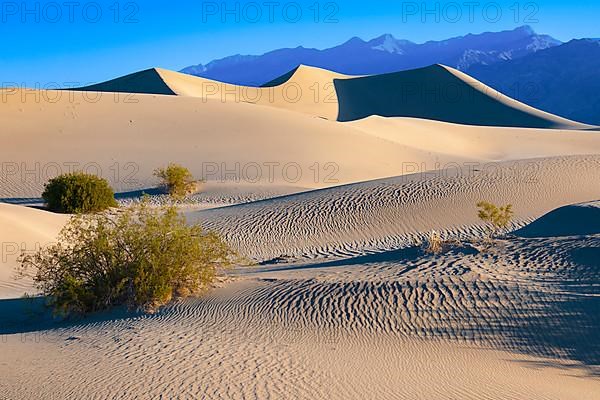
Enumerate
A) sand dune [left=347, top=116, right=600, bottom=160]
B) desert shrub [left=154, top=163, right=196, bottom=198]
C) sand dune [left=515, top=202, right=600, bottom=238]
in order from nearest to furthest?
sand dune [left=515, top=202, right=600, bottom=238] → desert shrub [left=154, top=163, right=196, bottom=198] → sand dune [left=347, top=116, right=600, bottom=160]


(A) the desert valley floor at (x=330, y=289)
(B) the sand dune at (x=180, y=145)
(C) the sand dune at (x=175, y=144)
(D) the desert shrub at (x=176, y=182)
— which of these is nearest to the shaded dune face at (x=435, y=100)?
(B) the sand dune at (x=180, y=145)

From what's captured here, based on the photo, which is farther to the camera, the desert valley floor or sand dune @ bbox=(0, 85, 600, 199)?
sand dune @ bbox=(0, 85, 600, 199)

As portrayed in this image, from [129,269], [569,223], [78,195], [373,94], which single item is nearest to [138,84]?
[373,94]

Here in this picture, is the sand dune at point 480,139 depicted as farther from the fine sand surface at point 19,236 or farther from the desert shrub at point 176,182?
the fine sand surface at point 19,236

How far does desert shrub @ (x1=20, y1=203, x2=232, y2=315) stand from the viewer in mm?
8656

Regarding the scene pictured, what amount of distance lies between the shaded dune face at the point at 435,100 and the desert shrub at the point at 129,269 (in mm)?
70344

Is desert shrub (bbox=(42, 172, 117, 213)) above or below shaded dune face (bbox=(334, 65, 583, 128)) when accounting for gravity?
below

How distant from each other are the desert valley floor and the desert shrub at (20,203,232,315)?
326 mm

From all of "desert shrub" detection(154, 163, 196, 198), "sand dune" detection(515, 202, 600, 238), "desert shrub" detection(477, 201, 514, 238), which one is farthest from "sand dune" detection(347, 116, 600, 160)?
"desert shrub" detection(477, 201, 514, 238)

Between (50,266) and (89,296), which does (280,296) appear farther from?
(50,266)

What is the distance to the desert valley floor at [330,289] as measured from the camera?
6.51m

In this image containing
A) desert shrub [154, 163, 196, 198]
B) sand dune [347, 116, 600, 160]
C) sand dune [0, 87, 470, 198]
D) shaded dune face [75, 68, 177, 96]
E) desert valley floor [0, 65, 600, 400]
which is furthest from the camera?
shaded dune face [75, 68, 177, 96]

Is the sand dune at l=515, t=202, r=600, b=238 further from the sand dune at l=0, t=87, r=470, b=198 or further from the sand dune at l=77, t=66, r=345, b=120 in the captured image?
the sand dune at l=77, t=66, r=345, b=120

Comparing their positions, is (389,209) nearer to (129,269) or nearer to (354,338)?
(129,269)
